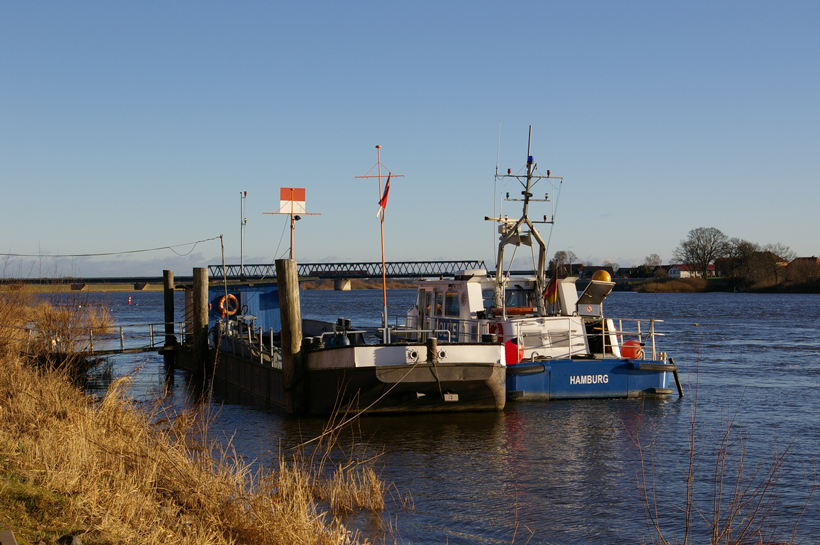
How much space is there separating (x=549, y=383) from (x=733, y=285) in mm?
109021

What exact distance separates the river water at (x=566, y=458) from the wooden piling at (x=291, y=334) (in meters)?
0.59

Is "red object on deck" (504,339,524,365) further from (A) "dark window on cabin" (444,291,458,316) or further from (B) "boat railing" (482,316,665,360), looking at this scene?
(A) "dark window on cabin" (444,291,458,316)

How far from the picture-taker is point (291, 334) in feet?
54.1

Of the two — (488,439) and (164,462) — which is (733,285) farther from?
(164,462)

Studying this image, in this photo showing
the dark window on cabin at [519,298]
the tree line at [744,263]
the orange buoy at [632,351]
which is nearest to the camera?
the orange buoy at [632,351]

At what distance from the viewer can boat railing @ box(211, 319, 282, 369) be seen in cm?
2027

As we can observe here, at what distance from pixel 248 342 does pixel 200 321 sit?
297 centimetres

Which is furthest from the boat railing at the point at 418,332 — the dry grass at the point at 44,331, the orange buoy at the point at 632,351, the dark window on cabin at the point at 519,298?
the dry grass at the point at 44,331

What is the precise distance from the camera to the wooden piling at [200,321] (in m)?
24.5

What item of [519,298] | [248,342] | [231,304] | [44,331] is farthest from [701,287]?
[44,331]

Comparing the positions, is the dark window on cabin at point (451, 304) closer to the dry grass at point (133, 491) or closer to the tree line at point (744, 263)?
the dry grass at point (133, 491)

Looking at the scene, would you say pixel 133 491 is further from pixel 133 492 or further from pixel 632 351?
pixel 632 351

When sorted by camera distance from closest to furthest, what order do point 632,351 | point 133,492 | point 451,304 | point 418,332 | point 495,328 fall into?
1. point 133,492
2. point 418,332
3. point 495,328
4. point 632,351
5. point 451,304

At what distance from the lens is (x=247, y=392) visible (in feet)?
71.5
